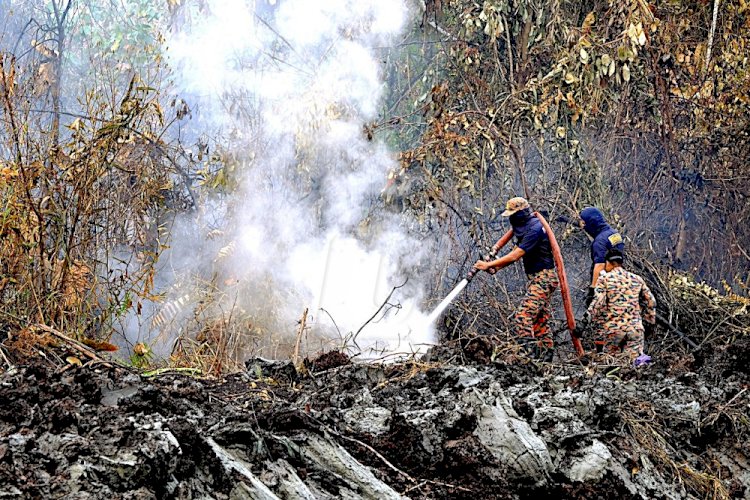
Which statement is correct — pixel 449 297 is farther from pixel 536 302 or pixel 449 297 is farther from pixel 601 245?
pixel 601 245

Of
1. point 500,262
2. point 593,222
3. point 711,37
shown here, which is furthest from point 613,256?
point 711,37

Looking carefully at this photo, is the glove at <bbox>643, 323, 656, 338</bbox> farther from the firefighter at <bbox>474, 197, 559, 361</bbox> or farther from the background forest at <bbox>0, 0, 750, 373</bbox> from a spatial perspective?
the firefighter at <bbox>474, 197, 559, 361</bbox>

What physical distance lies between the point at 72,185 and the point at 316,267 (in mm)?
5186

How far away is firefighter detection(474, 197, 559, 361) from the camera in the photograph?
8883 mm

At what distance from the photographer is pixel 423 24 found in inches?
484

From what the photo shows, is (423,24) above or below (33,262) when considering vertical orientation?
above

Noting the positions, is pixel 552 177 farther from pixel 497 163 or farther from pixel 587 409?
pixel 587 409

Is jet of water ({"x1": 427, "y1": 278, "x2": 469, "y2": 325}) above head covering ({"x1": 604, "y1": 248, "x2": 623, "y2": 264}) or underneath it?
above

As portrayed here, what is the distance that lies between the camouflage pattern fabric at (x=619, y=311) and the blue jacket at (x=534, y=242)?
636mm

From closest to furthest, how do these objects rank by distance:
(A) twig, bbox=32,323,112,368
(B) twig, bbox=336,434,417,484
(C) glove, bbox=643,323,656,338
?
(B) twig, bbox=336,434,417,484, (A) twig, bbox=32,323,112,368, (C) glove, bbox=643,323,656,338

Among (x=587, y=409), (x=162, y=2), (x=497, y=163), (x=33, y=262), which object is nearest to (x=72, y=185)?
(x=33, y=262)

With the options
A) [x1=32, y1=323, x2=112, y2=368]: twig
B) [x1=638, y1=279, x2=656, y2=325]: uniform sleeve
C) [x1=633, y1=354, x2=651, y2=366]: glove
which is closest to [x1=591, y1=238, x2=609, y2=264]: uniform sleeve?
[x1=638, y1=279, x2=656, y2=325]: uniform sleeve

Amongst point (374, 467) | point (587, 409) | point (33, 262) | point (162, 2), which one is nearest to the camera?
point (374, 467)

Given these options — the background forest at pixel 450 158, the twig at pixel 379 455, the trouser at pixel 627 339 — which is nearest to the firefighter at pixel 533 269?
the trouser at pixel 627 339
